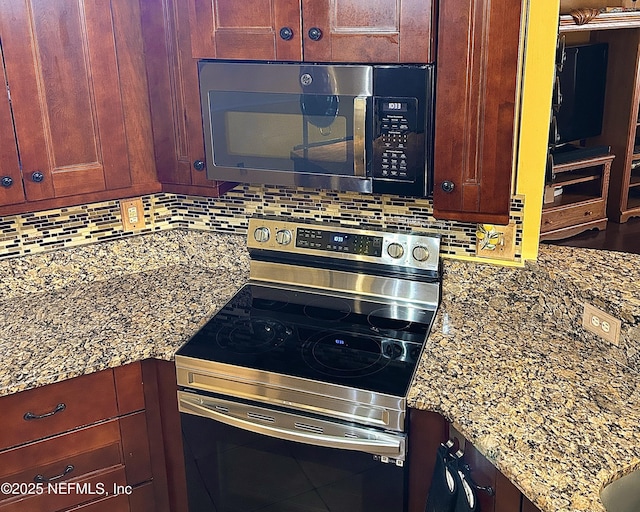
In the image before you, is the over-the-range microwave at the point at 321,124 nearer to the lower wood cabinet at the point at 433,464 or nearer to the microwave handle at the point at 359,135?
the microwave handle at the point at 359,135

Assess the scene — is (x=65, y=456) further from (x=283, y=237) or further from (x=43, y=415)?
(x=283, y=237)

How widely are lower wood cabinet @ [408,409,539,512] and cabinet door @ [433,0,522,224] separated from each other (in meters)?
0.57

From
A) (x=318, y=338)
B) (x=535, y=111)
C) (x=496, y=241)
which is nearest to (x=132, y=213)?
(x=318, y=338)

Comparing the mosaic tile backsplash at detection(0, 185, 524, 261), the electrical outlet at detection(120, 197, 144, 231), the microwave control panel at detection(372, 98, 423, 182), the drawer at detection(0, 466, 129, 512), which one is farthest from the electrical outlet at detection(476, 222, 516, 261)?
the drawer at detection(0, 466, 129, 512)

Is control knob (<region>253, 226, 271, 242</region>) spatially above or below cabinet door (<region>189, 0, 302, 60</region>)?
below

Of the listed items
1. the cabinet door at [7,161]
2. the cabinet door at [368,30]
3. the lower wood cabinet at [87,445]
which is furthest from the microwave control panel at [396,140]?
the cabinet door at [7,161]

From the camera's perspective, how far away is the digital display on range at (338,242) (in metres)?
2.13

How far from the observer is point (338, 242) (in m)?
2.17

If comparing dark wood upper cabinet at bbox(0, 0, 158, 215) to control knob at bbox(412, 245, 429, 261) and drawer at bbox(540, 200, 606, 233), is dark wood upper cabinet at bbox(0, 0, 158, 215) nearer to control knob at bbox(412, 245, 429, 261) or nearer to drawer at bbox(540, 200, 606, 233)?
control knob at bbox(412, 245, 429, 261)

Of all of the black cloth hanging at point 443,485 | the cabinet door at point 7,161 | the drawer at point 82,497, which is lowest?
the drawer at point 82,497

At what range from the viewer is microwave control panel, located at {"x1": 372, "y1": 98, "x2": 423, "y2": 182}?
177cm

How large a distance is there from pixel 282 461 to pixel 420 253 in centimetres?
76

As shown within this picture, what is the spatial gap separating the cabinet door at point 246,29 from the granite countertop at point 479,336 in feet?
2.39

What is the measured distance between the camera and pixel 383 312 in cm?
209
